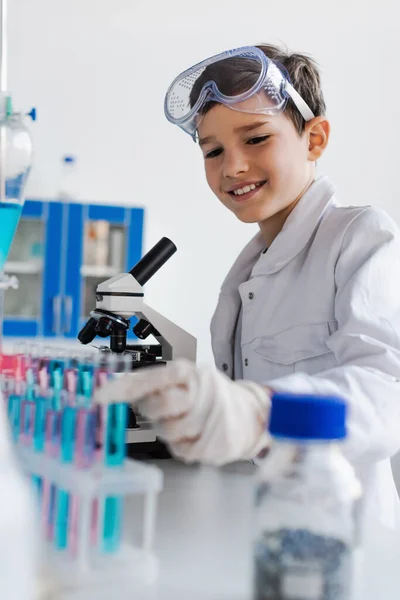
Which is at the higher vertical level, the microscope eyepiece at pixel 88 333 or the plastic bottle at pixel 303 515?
the microscope eyepiece at pixel 88 333

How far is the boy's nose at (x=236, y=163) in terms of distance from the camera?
1.41 m

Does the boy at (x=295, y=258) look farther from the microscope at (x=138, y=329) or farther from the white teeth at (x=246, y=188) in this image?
the microscope at (x=138, y=329)

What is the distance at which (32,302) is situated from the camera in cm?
396

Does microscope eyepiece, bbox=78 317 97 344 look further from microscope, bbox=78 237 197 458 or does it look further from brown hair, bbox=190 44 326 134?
brown hair, bbox=190 44 326 134

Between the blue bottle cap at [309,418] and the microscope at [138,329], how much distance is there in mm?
774

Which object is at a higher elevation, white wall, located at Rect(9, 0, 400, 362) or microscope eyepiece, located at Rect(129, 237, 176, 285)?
white wall, located at Rect(9, 0, 400, 362)

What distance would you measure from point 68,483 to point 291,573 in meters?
0.21

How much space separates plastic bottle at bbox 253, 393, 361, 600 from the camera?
539 mm

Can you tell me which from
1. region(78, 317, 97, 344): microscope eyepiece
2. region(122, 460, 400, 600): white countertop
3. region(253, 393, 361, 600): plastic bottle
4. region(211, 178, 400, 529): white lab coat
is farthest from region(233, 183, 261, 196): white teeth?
region(253, 393, 361, 600): plastic bottle

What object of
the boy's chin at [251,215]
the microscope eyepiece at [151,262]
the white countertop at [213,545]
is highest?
the boy's chin at [251,215]

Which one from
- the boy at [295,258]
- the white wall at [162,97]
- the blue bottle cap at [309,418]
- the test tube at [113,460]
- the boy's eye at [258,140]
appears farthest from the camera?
the white wall at [162,97]

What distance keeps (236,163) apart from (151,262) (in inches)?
11.6

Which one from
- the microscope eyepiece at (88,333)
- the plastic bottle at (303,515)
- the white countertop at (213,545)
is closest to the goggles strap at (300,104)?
the microscope eyepiece at (88,333)

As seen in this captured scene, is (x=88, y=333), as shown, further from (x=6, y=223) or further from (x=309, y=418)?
(x=309, y=418)
